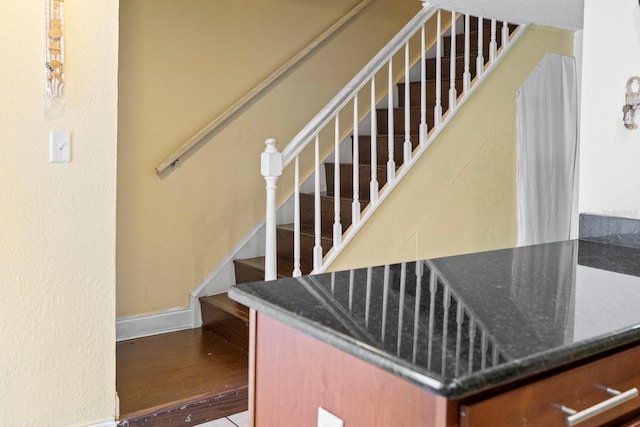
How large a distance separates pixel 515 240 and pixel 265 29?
2.17m

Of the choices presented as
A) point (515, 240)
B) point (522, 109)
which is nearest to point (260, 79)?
point (522, 109)

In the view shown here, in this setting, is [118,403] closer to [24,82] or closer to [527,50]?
[24,82]

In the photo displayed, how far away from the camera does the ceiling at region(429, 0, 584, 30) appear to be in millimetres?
2314

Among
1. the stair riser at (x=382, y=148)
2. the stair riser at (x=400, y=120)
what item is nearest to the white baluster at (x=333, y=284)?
the stair riser at (x=382, y=148)

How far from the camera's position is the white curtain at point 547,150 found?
4301 mm

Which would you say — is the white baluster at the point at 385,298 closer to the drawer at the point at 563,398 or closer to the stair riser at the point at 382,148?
the drawer at the point at 563,398

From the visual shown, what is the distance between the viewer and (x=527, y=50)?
167 inches

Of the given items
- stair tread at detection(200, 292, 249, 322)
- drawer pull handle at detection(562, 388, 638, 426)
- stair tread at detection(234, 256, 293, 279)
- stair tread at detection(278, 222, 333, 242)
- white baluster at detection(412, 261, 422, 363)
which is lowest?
stair tread at detection(200, 292, 249, 322)

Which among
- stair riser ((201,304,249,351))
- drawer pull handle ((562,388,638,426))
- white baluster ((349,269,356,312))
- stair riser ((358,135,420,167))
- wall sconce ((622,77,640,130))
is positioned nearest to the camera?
drawer pull handle ((562,388,638,426))

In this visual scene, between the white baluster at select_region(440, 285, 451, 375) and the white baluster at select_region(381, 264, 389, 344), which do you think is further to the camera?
the white baluster at select_region(381, 264, 389, 344)

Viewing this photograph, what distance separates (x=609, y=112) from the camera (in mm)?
2086

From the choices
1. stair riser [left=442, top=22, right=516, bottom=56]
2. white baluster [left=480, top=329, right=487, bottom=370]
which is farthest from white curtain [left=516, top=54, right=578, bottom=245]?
white baluster [left=480, top=329, right=487, bottom=370]

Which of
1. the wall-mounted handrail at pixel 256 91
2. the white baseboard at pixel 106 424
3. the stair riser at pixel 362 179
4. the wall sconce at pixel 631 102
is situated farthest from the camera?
the stair riser at pixel 362 179

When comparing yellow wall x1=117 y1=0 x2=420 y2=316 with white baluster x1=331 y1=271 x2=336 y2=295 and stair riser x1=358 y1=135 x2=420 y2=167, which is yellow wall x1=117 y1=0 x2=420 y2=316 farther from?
white baluster x1=331 y1=271 x2=336 y2=295
